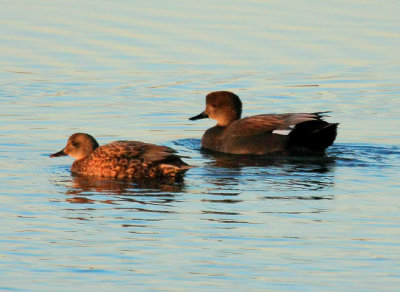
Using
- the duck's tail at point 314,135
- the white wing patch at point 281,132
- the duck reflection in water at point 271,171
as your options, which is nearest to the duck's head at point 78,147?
the duck reflection in water at point 271,171

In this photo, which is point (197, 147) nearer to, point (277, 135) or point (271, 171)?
point (277, 135)

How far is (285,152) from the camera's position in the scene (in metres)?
15.6

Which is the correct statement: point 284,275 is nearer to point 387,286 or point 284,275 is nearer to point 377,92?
point 387,286

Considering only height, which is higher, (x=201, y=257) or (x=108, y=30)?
(x=108, y=30)

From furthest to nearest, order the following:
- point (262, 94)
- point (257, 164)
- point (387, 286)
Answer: point (262, 94) < point (257, 164) < point (387, 286)

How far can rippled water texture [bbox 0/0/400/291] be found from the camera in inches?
369

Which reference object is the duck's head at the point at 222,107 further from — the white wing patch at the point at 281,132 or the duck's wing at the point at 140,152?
Result: the duck's wing at the point at 140,152

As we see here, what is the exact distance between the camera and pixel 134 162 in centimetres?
1343

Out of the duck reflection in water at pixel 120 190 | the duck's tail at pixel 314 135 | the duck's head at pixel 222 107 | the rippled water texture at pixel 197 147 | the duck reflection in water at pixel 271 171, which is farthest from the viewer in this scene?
the duck's head at pixel 222 107

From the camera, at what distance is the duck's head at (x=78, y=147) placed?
1411 cm

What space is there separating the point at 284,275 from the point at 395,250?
1207 mm

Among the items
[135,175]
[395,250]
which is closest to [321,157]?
[135,175]

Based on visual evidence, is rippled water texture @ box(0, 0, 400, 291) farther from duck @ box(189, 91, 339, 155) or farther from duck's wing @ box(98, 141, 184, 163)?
duck's wing @ box(98, 141, 184, 163)

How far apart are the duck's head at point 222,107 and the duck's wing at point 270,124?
0.70 meters
